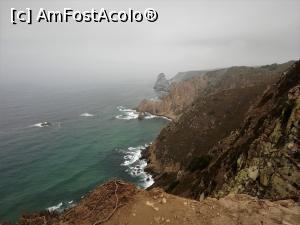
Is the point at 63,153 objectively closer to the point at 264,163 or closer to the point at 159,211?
the point at 264,163

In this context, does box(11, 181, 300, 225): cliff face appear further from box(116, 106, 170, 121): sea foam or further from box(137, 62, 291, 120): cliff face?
box(137, 62, 291, 120): cliff face

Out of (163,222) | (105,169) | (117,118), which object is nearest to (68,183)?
(105,169)

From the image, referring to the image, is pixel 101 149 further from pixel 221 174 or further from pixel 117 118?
pixel 221 174

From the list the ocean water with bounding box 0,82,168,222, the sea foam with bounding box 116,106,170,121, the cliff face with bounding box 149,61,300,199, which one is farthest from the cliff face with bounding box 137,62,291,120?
the cliff face with bounding box 149,61,300,199

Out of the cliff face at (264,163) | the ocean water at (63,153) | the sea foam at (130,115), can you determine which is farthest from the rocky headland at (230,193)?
the sea foam at (130,115)

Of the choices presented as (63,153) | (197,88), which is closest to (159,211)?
(63,153)

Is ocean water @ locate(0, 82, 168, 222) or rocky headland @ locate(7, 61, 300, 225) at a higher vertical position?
rocky headland @ locate(7, 61, 300, 225)

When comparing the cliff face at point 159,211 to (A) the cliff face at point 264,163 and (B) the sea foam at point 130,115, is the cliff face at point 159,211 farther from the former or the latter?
(B) the sea foam at point 130,115

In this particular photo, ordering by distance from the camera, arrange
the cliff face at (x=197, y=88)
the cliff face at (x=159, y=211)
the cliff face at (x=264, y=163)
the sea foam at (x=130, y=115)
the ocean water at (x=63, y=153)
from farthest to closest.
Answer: the cliff face at (x=197, y=88)
the sea foam at (x=130, y=115)
the ocean water at (x=63, y=153)
the cliff face at (x=264, y=163)
the cliff face at (x=159, y=211)
